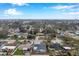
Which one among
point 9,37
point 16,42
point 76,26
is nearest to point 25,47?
point 16,42

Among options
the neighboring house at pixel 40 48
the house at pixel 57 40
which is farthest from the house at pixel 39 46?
the house at pixel 57 40

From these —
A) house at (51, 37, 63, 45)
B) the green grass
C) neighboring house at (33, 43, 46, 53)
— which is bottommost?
the green grass

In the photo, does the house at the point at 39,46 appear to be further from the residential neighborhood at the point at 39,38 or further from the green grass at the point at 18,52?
the green grass at the point at 18,52

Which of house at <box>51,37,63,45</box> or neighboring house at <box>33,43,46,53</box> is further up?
house at <box>51,37,63,45</box>

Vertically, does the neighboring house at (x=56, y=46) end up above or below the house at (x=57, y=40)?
below

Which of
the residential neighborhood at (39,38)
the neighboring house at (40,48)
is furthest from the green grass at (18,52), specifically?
the neighboring house at (40,48)

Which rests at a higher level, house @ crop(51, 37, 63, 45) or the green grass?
house @ crop(51, 37, 63, 45)

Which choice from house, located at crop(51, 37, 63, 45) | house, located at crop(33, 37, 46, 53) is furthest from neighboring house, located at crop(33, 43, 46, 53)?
house, located at crop(51, 37, 63, 45)

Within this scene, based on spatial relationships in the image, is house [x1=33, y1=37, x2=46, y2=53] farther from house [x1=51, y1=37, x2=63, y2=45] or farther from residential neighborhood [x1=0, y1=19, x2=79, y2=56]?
house [x1=51, y1=37, x2=63, y2=45]

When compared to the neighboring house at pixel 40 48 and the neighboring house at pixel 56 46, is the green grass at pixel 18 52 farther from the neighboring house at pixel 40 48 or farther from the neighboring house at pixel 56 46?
the neighboring house at pixel 56 46

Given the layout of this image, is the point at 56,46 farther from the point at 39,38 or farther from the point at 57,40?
the point at 39,38

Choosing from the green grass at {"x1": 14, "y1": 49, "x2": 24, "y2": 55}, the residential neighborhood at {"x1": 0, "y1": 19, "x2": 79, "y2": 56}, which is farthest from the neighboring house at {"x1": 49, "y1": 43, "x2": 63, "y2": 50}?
the green grass at {"x1": 14, "y1": 49, "x2": 24, "y2": 55}

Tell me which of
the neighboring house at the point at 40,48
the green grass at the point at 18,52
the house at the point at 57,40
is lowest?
the green grass at the point at 18,52

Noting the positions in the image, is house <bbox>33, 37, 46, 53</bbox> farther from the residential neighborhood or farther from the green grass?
the green grass
